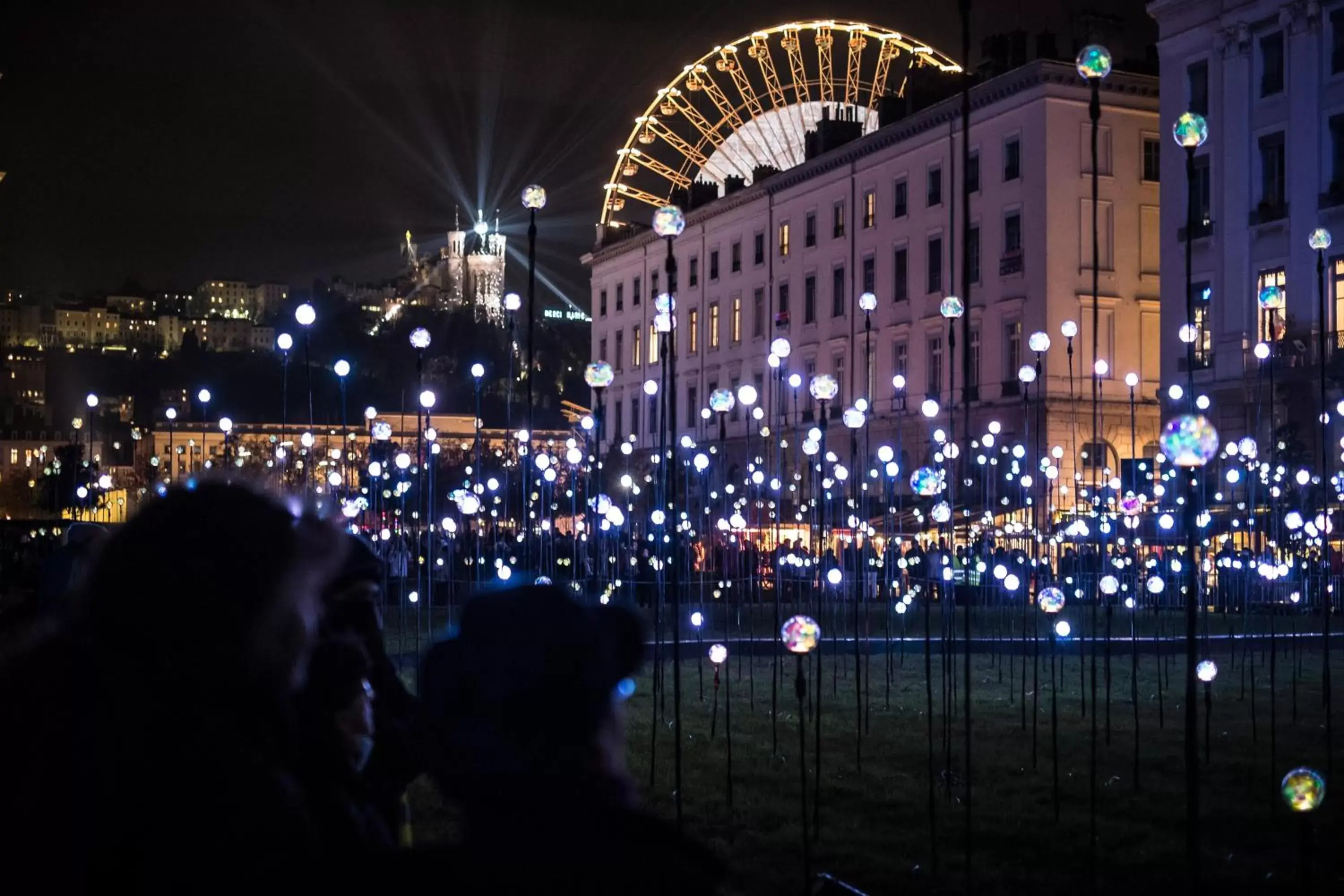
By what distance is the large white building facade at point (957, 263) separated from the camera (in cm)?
4684

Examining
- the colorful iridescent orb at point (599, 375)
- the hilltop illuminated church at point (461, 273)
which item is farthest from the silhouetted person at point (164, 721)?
the hilltop illuminated church at point (461, 273)

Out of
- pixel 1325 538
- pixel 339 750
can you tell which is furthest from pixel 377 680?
pixel 1325 538

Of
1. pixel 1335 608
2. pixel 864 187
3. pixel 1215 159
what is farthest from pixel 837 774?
pixel 864 187

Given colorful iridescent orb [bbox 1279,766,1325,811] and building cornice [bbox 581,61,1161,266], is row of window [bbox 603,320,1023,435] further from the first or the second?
colorful iridescent orb [bbox 1279,766,1325,811]

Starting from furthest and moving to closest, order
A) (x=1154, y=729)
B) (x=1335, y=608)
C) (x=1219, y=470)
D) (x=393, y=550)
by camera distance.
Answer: (x=1219, y=470), (x=393, y=550), (x=1335, y=608), (x=1154, y=729)

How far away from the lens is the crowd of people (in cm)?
227

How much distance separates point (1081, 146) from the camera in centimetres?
4691

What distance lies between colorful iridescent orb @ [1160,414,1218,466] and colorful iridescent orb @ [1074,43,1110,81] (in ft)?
7.45

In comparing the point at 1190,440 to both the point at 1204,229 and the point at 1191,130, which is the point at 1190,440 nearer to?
the point at 1191,130

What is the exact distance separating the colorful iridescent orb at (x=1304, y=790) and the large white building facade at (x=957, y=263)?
32016 mm

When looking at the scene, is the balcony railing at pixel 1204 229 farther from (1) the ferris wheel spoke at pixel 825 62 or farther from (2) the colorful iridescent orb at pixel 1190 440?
(2) the colorful iridescent orb at pixel 1190 440

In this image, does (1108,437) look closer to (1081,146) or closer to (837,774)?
(1081,146)

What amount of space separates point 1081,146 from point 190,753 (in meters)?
47.6

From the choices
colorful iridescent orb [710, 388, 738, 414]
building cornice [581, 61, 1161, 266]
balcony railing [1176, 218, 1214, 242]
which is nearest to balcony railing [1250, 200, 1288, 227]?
balcony railing [1176, 218, 1214, 242]
